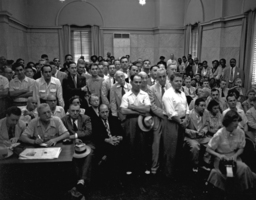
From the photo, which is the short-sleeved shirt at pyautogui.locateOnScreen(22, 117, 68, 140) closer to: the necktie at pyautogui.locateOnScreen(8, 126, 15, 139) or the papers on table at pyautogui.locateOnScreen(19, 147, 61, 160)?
the necktie at pyautogui.locateOnScreen(8, 126, 15, 139)

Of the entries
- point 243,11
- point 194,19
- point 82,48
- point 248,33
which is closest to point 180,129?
point 248,33

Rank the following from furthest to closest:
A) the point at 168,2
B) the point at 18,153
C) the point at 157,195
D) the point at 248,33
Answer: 1. the point at 168,2
2. the point at 248,33
3. the point at 157,195
4. the point at 18,153

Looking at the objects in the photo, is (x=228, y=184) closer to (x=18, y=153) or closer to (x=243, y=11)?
(x=18, y=153)

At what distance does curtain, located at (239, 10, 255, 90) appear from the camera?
7.93 metres

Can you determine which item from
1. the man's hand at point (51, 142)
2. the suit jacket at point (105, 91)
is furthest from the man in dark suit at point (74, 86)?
the man's hand at point (51, 142)

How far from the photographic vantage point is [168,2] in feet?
41.7

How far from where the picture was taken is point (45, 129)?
3555 millimetres

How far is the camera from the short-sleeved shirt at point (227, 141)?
10.9 ft

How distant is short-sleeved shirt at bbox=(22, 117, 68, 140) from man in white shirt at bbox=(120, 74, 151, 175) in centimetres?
104

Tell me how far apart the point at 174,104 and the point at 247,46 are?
5552 millimetres

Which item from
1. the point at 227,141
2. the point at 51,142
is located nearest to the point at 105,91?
the point at 51,142

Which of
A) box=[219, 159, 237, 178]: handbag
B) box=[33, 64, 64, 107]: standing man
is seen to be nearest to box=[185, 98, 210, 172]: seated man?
box=[219, 159, 237, 178]: handbag

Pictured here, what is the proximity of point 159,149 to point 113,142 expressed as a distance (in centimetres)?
86

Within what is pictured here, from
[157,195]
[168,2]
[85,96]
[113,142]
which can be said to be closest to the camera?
[157,195]
